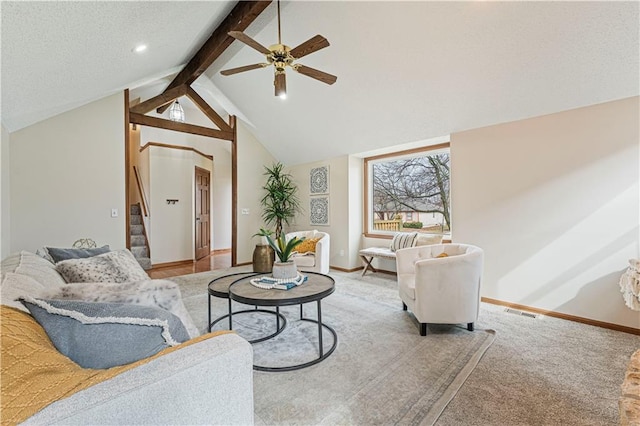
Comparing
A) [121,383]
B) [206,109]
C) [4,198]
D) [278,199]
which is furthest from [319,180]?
[121,383]

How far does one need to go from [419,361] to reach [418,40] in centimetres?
295

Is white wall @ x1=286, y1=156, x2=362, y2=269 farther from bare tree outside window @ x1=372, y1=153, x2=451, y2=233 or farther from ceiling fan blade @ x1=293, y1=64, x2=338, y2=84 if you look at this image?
ceiling fan blade @ x1=293, y1=64, x2=338, y2=84

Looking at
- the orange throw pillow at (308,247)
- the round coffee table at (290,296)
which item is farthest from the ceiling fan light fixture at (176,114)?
the round coffee table at (290,296)

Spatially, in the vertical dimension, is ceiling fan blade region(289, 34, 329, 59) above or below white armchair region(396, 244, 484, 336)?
above

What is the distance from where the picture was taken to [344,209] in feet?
17.7

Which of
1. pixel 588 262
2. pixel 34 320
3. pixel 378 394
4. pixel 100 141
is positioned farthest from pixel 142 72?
pixel 588 262

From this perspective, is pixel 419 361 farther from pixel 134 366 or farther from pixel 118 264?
pixel 118 264

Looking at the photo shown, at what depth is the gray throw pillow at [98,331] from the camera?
3.14 ft

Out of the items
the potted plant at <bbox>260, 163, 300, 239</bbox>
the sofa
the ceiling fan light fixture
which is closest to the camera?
the sofa

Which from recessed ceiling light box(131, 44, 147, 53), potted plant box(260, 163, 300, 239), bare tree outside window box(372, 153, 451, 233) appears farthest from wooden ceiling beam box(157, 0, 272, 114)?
bare tree outside window box(372, 153, 451, 233)

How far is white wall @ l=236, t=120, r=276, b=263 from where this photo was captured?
602 cm

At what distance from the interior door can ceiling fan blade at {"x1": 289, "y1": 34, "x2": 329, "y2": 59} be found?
16.5 ft

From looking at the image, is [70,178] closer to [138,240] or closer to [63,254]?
[138,240]

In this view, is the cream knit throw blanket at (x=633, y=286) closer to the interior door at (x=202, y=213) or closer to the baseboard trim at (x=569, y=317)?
the baseboard trim at (x=569, y=317)
